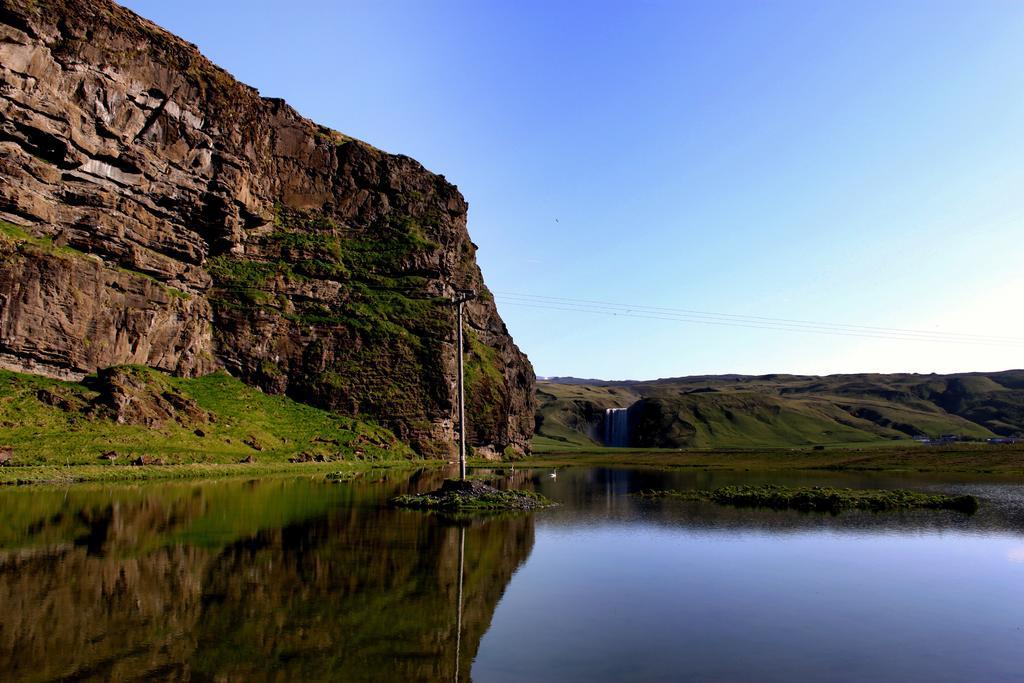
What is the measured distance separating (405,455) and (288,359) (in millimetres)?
22635

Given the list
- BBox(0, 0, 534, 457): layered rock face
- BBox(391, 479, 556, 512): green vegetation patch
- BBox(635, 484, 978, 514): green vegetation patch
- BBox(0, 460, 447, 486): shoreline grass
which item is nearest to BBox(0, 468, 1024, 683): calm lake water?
BBox(391, 479, 556, 512): green vegetation patch

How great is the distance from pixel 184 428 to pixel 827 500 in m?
60.7

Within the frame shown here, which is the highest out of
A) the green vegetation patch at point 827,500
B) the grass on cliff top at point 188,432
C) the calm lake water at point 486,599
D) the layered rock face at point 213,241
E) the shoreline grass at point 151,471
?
the layered rock face at point 213,241

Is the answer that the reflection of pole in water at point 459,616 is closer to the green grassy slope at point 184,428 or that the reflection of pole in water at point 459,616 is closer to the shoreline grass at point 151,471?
the shoreline grass at point 151,471

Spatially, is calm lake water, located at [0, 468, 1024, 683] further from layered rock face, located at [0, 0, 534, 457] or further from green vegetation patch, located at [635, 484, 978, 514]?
layered rock face, located at [0, 0, 534, 457]

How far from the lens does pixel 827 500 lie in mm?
43906

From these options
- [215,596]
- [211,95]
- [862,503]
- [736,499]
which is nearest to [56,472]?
[215,596]

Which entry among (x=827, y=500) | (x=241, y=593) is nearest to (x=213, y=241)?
(x=827, y=500)

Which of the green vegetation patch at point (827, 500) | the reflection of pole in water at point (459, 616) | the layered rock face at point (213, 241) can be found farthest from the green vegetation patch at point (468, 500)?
the layered rock face at point (213, 241)

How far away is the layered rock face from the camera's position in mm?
70312

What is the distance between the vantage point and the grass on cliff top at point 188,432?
52562 millimetres

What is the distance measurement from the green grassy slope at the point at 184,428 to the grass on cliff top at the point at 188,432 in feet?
0.26

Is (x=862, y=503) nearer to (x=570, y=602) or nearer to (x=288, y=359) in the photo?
(x=570, y=602)

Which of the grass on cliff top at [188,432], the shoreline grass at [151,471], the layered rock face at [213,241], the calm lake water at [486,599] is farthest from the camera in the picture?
the layered rock face at [213,241]
